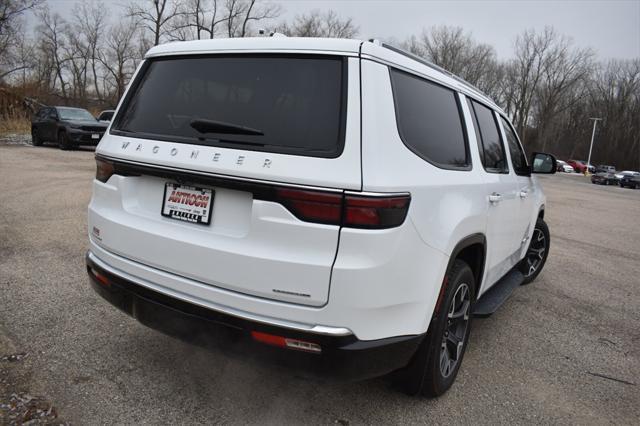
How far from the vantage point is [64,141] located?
17.4 meters

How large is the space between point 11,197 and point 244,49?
7290mm

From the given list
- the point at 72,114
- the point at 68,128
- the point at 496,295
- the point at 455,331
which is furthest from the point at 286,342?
the point at 72,114

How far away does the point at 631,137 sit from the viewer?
7375 cm

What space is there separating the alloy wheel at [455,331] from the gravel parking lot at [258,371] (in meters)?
0.20

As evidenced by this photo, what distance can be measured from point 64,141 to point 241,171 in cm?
1823

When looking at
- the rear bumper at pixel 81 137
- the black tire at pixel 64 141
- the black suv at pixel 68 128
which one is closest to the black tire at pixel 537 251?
the black suv at pixel 68 128

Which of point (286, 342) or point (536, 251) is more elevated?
point (286, 342)

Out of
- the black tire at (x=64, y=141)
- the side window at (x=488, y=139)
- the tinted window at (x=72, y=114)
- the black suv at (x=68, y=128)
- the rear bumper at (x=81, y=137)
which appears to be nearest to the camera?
the side window at (x=488, y=139)

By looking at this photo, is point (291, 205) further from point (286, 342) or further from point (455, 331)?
point (455, 331)

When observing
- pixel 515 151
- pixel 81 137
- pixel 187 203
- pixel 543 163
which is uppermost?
pixel 515 151

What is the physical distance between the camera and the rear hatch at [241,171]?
6.23 ft

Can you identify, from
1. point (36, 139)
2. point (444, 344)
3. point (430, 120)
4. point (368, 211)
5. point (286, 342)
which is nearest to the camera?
point (368, 211)

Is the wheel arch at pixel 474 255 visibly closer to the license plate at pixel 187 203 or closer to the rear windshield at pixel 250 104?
the rear windshield at pixel 250 104

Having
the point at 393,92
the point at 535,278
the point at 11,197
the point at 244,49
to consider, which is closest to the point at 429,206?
the point at 393,92
